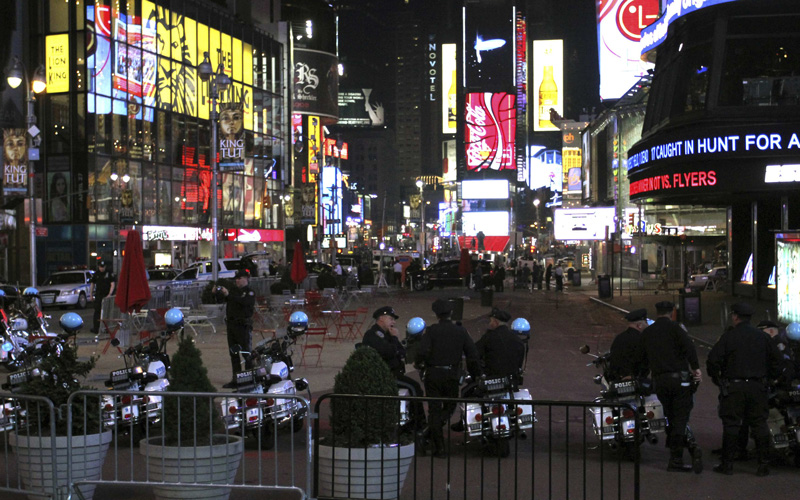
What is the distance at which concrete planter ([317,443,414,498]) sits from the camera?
270 inches

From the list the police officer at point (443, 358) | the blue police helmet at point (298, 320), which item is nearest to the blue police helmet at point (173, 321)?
the blue police helmet at point (298, 320)

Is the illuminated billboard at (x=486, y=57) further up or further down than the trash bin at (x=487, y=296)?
further up

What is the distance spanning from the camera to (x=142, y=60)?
5462 cm

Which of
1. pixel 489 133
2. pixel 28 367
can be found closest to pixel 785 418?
pixel 28 367

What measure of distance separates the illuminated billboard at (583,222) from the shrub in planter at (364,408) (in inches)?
1870

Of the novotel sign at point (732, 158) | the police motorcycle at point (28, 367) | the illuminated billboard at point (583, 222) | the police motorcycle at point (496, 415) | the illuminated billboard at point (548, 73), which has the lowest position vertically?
the police motorcycle at point (496, 415)

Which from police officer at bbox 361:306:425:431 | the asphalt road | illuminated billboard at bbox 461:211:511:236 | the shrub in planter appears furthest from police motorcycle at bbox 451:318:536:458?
illuminated billboard at bbox 461:211:511:236

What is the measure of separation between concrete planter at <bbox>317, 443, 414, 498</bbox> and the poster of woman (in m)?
47.7

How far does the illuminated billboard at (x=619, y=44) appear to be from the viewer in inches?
2704

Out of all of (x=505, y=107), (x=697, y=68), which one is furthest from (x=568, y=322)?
(x=505, y=107)

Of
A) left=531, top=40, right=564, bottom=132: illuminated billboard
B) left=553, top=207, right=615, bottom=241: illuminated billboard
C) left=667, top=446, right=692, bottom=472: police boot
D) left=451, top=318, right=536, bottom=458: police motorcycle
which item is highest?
left=531, top=40, right=564, bottom=132: illuminated billboard

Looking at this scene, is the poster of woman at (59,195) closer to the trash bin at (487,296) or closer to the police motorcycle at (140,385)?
the trash bin at (487,296)

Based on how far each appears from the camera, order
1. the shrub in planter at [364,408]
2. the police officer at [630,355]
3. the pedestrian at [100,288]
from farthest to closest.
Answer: the pedestrian at [100,288]
the police officer at [630,355]
the shrub in planter at [364,408]

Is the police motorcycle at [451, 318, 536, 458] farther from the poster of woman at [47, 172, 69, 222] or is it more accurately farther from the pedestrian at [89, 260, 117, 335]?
the poster of woman at [47, 172, 69, 222]
